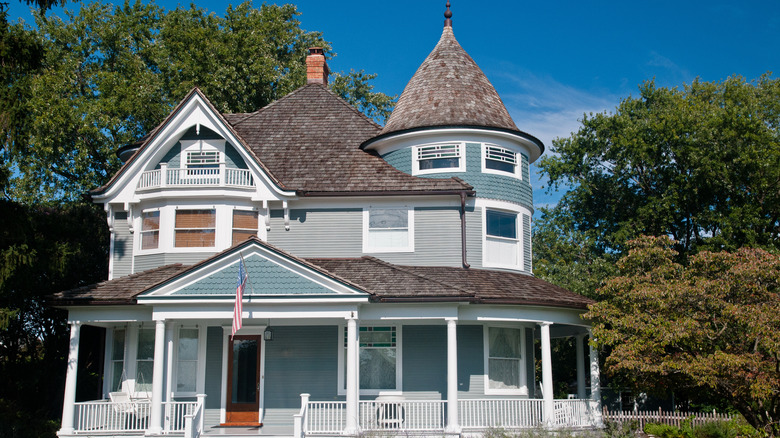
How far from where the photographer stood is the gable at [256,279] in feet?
56.6

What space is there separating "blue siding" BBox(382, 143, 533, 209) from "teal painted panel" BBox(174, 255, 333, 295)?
20.7 ft

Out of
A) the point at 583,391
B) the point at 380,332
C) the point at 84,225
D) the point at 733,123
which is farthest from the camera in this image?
the point at 733,123

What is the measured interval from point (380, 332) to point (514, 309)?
3.78m

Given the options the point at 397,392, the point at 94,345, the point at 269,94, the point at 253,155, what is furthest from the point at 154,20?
the point at 397,392

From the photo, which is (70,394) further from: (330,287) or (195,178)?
(330,287)

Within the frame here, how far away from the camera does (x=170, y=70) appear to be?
110 feet

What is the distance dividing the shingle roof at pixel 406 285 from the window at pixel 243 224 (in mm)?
1916

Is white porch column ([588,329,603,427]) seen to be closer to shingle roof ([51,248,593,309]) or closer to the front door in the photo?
shingle roof ([51,248,593,309])

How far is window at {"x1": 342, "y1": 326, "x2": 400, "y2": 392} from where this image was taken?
19.6 metres

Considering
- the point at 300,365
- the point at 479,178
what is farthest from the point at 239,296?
the point at 479,178

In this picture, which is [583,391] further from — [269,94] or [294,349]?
[269,94]

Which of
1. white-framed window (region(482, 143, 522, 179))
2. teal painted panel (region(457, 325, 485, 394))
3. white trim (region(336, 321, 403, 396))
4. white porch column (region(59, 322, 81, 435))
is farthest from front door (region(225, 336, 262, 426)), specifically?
white-framed window (region(482, 143, 522, 179))

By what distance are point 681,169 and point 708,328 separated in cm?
1578

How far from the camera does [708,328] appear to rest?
17.7 metres
